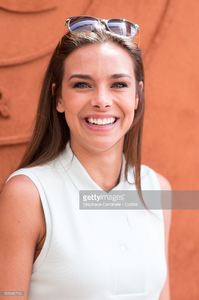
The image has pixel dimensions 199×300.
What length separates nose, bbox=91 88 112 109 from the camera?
5.73ft

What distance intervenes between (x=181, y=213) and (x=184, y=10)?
97 centimetres

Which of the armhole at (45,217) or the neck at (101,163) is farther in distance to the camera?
the neck at (101,163)

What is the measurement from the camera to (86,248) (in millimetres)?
1686

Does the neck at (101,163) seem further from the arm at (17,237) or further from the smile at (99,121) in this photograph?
the arm at (17,237)

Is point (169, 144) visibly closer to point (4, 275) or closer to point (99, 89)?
point (99, 89)

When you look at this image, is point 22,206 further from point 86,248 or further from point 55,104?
point 55,104

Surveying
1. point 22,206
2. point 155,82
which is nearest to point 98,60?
point 22,206

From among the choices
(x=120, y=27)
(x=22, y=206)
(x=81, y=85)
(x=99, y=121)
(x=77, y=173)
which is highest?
(x=120, y=27)

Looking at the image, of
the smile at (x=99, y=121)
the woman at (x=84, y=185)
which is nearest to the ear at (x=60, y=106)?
the woman at (x=84, y=185)

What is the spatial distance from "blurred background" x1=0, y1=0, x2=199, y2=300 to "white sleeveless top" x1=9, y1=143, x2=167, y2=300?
597mm

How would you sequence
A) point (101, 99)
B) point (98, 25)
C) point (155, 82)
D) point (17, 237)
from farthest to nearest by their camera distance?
point (155, 82)
point (98, 25)
point (101, 99)
point (17, 237)

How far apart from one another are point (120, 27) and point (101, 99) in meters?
0.28

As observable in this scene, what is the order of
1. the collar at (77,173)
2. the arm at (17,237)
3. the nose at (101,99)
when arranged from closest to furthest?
the arm at (17,237)
the nose at (101,99)
the collar at (77,173)

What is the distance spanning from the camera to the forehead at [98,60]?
1.76 metres
